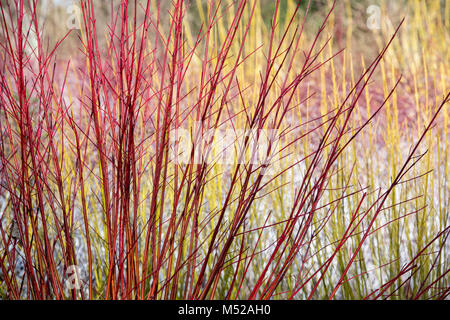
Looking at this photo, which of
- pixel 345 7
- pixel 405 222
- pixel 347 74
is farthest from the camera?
pixel 345 7

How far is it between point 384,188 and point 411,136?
0.55ft

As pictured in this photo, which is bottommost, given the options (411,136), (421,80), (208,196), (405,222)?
(405,222)

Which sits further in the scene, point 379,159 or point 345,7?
point 345,7

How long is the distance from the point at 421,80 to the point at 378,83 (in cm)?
12

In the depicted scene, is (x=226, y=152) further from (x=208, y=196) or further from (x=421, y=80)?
(x=421, y=80)

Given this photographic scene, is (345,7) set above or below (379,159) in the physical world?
above
